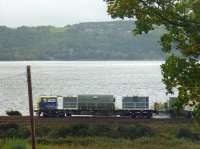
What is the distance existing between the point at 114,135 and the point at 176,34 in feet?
111

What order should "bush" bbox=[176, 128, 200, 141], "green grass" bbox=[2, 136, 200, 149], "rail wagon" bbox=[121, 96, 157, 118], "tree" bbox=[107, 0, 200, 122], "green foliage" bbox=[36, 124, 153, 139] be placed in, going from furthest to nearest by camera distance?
"rail wagon" bbox=[121, 96, 157, 118] → "green foliage" bbox=[36, 124, 153, 139] → "bush" bbox=[176, 128, 200, 141] → "green grass" bbox=[2, 136, 200, 149] → "tree" bbox=[107, 0, 200, 122]

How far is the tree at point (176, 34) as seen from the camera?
1537 cm

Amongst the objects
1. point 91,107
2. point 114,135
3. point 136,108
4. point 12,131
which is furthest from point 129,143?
point 91,107

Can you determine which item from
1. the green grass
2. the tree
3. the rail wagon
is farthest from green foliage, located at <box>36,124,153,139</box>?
the tree

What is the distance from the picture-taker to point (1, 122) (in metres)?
53.3

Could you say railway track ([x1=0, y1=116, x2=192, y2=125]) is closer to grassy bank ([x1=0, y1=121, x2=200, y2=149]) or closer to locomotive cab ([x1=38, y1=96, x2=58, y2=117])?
grassy bank ([x1=0, y1=121, x2=200, y2=149])

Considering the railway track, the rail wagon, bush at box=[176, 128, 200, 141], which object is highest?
the rail wagon

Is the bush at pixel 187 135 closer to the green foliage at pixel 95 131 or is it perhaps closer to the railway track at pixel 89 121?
the green foliage at pixel 95 131

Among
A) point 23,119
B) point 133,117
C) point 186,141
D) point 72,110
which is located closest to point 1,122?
point 23,119

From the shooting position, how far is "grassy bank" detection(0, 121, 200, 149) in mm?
45781

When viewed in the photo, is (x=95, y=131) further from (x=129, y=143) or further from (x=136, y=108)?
(x=136, y=108)

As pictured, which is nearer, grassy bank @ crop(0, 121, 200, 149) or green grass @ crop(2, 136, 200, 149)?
green grass @ crop(2, 136, 200, 149)

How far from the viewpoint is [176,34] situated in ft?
52.5

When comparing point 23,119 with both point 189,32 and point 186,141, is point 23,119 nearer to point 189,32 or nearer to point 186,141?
point 186,141
